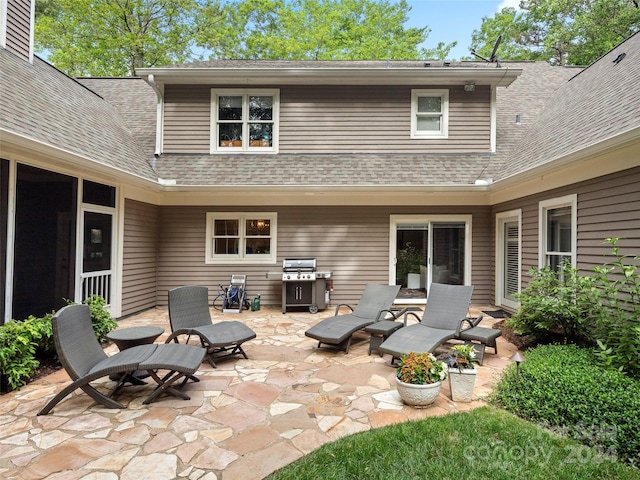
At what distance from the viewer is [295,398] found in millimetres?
3357

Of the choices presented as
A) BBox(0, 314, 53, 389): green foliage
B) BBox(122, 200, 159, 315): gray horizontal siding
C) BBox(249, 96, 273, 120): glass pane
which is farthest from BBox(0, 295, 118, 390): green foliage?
BBox(249, 96, 273, 120): glass pane

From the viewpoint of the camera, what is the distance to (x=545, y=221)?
6094 millimetres

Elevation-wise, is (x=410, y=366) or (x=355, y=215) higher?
(x=355, y=215)

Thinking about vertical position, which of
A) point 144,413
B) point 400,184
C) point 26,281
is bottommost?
point 144,413

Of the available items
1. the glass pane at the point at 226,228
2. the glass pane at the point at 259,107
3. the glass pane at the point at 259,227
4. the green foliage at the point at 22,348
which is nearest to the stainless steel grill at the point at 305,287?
the glass pane at the point at 259,227

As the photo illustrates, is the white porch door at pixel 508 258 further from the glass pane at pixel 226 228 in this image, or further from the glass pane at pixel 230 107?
the glass pane at pixel 230 107

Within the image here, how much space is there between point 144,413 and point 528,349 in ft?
15.2

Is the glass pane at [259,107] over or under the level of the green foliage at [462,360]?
over

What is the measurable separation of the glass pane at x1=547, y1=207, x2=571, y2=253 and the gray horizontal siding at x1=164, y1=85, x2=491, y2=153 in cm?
291

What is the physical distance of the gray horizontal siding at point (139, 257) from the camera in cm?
685

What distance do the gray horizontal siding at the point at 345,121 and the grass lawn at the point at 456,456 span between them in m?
6.67

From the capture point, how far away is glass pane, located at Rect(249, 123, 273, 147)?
8.30 meters

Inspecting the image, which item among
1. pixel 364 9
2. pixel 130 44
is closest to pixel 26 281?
pixel 130 44

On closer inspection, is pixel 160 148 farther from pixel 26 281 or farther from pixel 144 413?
pixel 144 413
